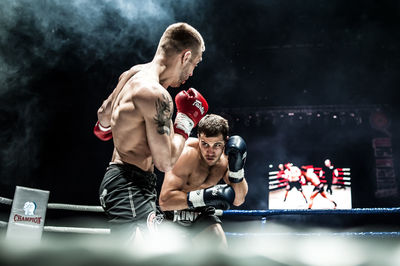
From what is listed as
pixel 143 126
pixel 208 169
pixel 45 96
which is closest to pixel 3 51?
pixel 45 96

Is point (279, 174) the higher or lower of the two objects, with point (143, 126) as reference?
higher

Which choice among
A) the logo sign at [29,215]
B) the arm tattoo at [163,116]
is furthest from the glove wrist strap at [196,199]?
the logo sign at [29,215]

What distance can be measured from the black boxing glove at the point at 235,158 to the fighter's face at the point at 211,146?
0.19 feet

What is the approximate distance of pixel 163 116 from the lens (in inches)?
54.1

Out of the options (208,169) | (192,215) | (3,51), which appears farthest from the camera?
(3,51)

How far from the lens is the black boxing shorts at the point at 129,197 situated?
1324mm

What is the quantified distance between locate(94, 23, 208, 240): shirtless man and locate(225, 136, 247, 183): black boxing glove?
57cm

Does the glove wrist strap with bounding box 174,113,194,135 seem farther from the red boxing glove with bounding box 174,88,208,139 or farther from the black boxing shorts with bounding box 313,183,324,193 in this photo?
the black boxing shorts with bounding box 313,183,324,193

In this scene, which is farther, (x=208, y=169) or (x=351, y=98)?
(x=351, y=98)

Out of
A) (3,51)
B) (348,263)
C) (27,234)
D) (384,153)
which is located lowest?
(348,263)

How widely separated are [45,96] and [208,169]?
181 inches

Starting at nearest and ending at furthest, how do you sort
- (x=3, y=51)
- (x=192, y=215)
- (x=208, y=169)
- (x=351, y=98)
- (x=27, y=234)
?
(x=192, y=215) < (x=208, y=169) < (x=27, y=234) < (x=3, y=51) < (x=351, y=98)

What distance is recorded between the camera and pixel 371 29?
21.3ft

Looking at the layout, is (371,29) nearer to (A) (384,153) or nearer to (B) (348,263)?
(A) (384,153)
